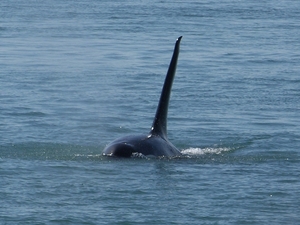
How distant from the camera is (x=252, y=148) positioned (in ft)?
67.6

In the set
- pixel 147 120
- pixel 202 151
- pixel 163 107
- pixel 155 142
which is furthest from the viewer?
pixel 147 120

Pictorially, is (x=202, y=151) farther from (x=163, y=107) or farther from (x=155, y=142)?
(x=155, y=142)

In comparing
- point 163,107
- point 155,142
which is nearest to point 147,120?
point 163,107

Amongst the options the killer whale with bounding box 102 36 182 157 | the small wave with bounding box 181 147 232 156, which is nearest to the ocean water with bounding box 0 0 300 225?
the small wave with bounding box 181 147 232 156

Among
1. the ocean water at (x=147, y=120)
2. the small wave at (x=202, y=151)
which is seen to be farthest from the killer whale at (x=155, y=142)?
the small wave at (x=202, y=151)

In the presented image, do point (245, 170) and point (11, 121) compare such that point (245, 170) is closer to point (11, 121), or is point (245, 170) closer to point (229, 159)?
point (229, 159)

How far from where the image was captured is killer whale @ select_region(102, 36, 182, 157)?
18.3 m

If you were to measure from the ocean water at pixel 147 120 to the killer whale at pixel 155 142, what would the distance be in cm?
19

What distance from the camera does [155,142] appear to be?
18.6 meters

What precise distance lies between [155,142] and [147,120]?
17.0 ft

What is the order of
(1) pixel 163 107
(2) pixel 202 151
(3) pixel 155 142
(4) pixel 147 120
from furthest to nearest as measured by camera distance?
(4) pixel 147 120
(2) pixel 202 151
(1) pixel 163 107
(3) pixel 155 142

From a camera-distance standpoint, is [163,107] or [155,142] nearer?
[155,142]

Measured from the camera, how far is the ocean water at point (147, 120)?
15836 mm

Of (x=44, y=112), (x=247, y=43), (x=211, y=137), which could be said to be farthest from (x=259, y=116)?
(x=247, y=43)
